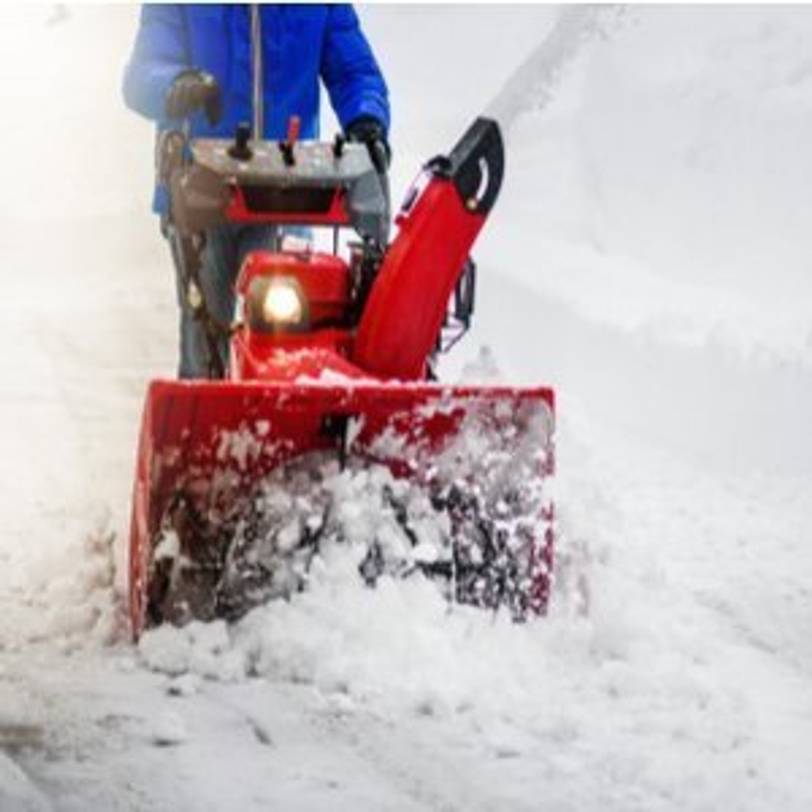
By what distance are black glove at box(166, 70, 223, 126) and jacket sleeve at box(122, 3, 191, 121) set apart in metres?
0.31

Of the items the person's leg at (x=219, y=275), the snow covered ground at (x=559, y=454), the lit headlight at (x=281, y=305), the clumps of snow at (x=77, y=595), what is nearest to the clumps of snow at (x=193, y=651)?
the snow covered ground at (x=559, y=454)

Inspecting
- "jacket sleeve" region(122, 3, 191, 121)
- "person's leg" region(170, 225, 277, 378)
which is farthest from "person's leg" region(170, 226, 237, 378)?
"jacket sleeve" region(122, 3, 191, 121)

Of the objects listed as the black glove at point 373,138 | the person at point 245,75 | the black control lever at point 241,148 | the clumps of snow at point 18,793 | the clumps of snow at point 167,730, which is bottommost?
the clumps of snow at point 18,793

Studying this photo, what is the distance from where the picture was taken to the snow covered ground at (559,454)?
2682 mm

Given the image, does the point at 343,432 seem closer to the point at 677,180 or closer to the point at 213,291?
the point at 213,291

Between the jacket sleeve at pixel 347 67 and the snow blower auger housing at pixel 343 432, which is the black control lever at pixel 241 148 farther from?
the jacket sleeve at pixel 347 67

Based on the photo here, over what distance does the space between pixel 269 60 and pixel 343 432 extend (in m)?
1.89

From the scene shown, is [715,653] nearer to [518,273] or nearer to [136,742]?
[136,742]

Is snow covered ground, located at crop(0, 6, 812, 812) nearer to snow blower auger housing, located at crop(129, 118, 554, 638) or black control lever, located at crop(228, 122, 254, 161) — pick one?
snow blower auger housing, located at crop(129, 118, 554, 638)

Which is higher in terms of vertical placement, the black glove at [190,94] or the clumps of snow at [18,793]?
the black glove at [190,94]

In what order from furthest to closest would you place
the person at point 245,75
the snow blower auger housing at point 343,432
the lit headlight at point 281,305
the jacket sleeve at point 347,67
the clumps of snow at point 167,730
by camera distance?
the jacket sleeve at point 347,67 → the person at point 245,75 → the lit headlight at point 281,305 → the snow blower auger housing at point 343,432 → the clumps of snow at point 167,730

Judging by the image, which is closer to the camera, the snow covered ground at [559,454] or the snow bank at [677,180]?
the snow covered ground at [559,454]

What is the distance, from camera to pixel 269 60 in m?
4.82

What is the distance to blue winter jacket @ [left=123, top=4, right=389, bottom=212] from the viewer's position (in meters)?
4.73
